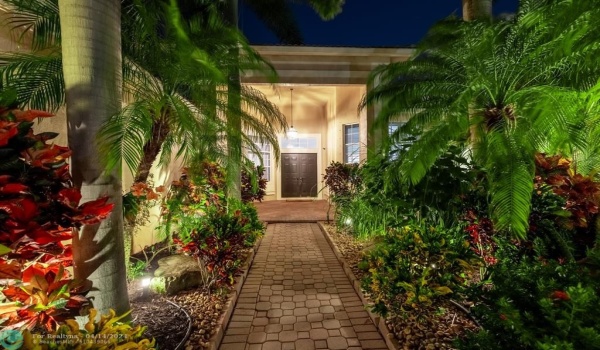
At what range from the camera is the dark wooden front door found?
1312 cm

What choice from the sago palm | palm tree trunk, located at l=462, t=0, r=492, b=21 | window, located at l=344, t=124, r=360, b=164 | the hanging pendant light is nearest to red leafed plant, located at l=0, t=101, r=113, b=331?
the sago palm

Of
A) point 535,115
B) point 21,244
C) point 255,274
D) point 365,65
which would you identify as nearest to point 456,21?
point 535,115

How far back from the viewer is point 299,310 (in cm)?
328

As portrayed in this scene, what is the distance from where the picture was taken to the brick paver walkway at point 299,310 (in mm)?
2721

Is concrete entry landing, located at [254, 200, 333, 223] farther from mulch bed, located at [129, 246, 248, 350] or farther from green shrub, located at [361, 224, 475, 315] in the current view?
green shrub, located at [361, 224, 475, 315]

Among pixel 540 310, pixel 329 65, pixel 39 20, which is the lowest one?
pixel 540 310

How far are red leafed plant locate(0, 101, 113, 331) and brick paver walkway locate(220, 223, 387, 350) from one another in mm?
1587

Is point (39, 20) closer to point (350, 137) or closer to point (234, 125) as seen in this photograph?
point (234, 125)

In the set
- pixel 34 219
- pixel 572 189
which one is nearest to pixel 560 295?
pixel 572 189

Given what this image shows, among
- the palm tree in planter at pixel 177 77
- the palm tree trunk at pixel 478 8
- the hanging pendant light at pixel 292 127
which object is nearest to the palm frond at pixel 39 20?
the palm tree in planter at pixel 177 77

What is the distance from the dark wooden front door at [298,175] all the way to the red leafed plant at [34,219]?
11490mm

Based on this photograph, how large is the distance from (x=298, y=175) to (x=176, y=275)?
9.93 m

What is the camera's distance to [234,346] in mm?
2660

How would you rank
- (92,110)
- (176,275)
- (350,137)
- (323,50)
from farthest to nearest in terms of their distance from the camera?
(350,137)
(323,50)
(176,275)
(92,110)
